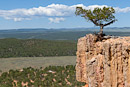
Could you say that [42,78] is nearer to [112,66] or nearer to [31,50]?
[112,66]

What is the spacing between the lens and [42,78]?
57375 millimetres

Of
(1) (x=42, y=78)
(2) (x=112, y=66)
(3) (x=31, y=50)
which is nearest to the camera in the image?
(2) (x=112, y=66)

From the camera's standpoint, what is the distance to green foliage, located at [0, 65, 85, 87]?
170 ft

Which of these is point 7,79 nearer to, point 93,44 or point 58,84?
point 58,84

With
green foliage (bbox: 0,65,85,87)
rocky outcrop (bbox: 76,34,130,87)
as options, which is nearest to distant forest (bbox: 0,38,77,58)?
green foliage (bbox: 0,65,85,87)

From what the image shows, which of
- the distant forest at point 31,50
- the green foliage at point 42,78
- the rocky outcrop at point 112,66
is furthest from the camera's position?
the distant forest at point 31,50

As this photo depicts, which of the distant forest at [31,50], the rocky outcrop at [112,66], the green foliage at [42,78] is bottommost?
the distant forest at [31,50]

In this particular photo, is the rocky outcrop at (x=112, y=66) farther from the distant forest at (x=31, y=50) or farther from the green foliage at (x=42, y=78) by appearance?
the distant forest at (x=31, y=50)

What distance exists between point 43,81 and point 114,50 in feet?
108

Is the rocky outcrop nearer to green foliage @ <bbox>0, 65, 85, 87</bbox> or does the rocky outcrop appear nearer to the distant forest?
A: green foliage @ <bbox>0, 65, 85, 87</bbox>

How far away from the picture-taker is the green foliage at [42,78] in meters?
51.8

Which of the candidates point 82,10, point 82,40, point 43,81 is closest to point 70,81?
point 43,81

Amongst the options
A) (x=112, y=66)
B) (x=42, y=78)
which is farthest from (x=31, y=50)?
(x=112, y=66)

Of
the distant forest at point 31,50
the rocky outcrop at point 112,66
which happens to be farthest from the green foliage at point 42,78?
the distant forest at point 31,50
